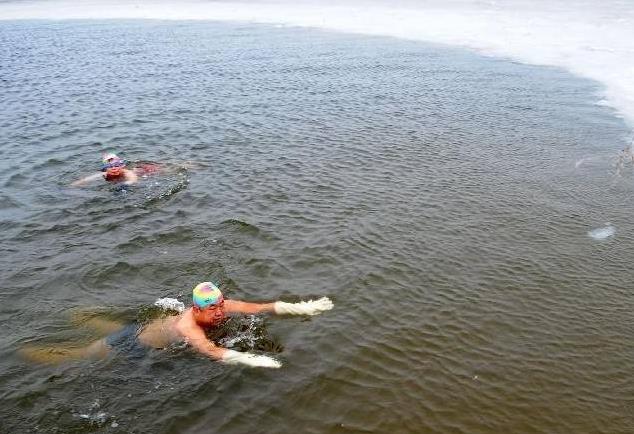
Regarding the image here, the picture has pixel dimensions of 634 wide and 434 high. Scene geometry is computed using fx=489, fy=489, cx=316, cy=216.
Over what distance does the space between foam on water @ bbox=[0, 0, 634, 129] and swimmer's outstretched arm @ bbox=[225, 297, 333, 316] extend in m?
16.5

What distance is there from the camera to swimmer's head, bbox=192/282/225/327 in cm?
783

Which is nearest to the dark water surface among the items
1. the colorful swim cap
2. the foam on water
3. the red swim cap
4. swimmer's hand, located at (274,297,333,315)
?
swimmer's hand, located at (274,297,333,315)

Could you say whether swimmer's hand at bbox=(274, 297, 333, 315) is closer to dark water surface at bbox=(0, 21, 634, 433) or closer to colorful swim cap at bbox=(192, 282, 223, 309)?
dark water surface at bbox=(0, 21, 634, 433)

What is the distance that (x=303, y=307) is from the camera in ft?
28.6

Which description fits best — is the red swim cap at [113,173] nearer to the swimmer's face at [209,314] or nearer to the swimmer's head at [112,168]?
the swimmer's head at [112,168]

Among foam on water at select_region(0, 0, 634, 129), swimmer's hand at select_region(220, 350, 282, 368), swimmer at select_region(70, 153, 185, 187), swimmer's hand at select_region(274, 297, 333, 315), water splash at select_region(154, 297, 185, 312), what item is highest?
→ foam on water at select_region(0, 0, 634, 129)

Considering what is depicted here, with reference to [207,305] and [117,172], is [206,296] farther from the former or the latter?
[117,172]

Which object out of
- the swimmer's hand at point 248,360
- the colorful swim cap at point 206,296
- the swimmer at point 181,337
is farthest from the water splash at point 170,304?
the swimmer's hand at point 248,360

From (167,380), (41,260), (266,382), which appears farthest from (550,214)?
(41,260)

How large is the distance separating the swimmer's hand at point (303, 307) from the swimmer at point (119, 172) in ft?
24.2

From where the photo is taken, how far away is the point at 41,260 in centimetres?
1048

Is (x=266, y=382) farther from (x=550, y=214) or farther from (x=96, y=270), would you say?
(x=550, y=214)

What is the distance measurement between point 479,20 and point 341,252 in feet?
127

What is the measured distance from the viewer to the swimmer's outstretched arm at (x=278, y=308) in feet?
28.1
